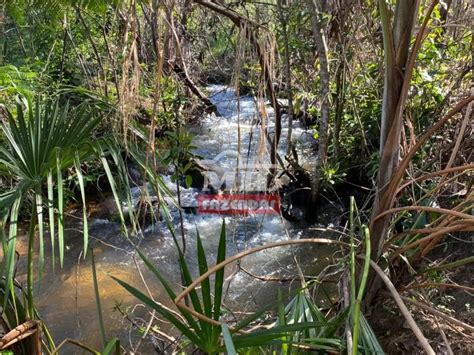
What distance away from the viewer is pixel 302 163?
5375 mm

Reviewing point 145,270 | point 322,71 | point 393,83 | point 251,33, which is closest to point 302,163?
point 322,71

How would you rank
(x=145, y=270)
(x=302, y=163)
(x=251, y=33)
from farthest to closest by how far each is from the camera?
1. (x=302, y=163)
2. (x=145, y=270)
3. (x=251, y=33)

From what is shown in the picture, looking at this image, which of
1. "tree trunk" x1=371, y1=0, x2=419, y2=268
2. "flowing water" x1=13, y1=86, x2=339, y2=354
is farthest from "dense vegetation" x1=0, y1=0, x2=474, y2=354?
"flowing water" x1=13, y1=86, x2=339, y2=354

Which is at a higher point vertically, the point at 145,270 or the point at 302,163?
the point at 302,163

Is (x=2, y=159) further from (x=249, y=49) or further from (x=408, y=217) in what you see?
(x=408, y=217)

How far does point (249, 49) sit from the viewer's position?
217cm

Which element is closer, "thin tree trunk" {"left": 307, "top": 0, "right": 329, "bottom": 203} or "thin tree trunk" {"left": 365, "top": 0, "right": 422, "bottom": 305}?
"thin tree trunk" {"left": 365, "top": 0, "right": 422, "bottom": 305}

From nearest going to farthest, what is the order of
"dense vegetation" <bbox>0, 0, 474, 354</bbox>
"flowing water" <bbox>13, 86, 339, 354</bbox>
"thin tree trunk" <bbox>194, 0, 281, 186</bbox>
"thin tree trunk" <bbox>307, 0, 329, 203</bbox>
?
"dense vegetation" <bbox>0, 0, 474, 354</bbox>, "thin tree trunk" <bbox>194, 0, 281, 186</bbox>, "flowing water" <bbox>13, 86, 339, 354</bbox>, "thin tree trunk" <bbox>307, 0, 329, 203</bbox>

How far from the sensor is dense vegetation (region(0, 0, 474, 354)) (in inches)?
57.1

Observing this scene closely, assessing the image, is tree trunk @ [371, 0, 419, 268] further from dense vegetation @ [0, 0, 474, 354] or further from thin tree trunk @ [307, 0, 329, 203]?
thin tree trunk @ [307, 0, 329, 203]

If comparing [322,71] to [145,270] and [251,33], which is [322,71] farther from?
[145,270]

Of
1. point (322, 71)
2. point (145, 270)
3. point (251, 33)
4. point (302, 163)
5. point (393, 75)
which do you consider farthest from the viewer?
point (302, 163)

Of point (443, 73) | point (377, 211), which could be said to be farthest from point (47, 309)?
point (443, 73)

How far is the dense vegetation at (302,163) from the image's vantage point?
1.45 metres
